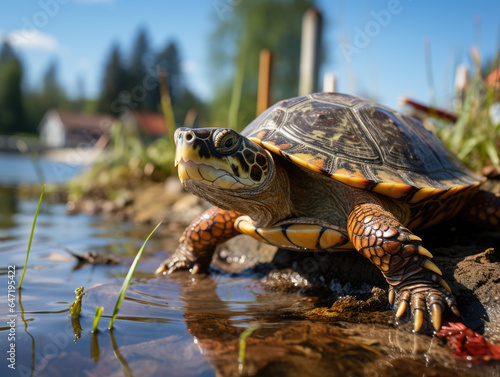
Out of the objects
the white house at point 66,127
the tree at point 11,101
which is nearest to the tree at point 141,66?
the white house at point 66,127

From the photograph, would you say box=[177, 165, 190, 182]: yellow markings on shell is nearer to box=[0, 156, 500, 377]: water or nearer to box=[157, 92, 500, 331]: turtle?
box=[157, 92, 500, 331]: turtle

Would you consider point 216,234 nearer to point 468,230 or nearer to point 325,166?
point 325,166

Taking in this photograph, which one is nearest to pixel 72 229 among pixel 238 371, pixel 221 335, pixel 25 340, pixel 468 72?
pixel 25 340

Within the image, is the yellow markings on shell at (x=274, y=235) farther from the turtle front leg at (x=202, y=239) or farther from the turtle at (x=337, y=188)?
the turtle front leg at (x=202, y=239)

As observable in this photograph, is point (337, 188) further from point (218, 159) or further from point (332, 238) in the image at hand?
point (218, 159)

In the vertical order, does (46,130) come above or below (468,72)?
below

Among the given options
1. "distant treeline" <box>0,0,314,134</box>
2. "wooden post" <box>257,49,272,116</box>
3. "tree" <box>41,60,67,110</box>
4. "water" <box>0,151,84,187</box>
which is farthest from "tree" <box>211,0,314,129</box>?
"tree" <box>41,60,67,110</box>

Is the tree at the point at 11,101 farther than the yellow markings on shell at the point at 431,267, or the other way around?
the tree at the point at 11,101

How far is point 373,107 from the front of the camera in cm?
264

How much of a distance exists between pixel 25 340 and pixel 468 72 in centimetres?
628

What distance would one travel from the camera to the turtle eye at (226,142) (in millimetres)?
1926

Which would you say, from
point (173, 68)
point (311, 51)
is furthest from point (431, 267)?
point (173, 68)

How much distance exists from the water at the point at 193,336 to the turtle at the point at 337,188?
0.29m

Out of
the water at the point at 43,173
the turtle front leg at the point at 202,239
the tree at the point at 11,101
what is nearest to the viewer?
the turtle front leg at the point at 202,239
